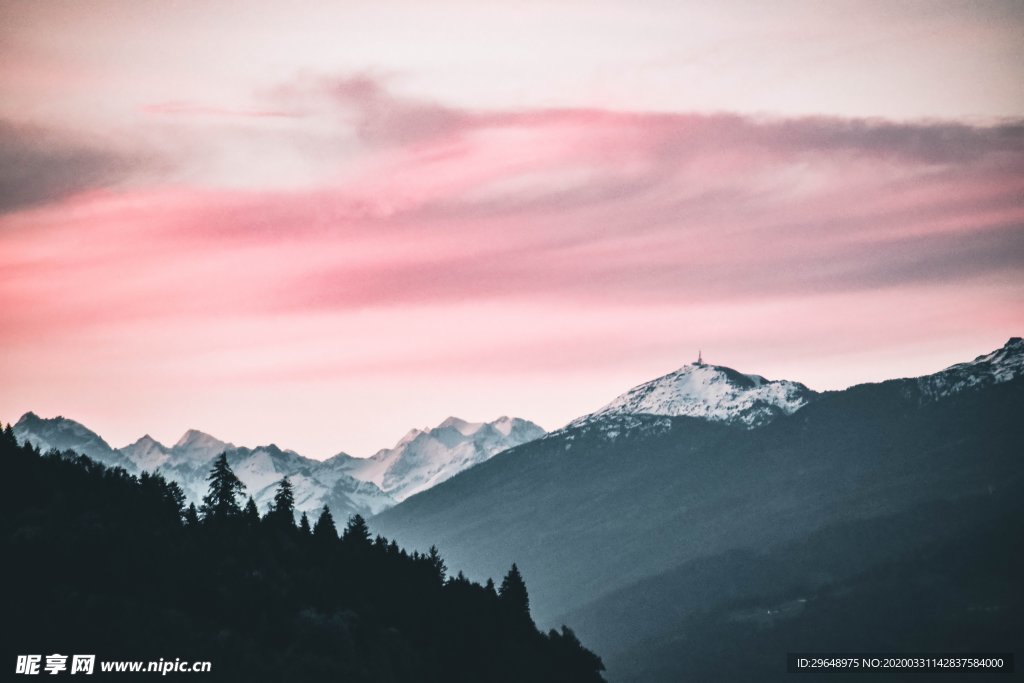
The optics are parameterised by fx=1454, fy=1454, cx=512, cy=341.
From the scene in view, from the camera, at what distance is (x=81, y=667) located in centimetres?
19625

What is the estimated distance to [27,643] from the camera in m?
197

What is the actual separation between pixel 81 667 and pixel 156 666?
9.93 metres

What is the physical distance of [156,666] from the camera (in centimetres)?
19975

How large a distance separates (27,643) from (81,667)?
8142mm

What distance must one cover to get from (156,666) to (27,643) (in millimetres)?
17423
